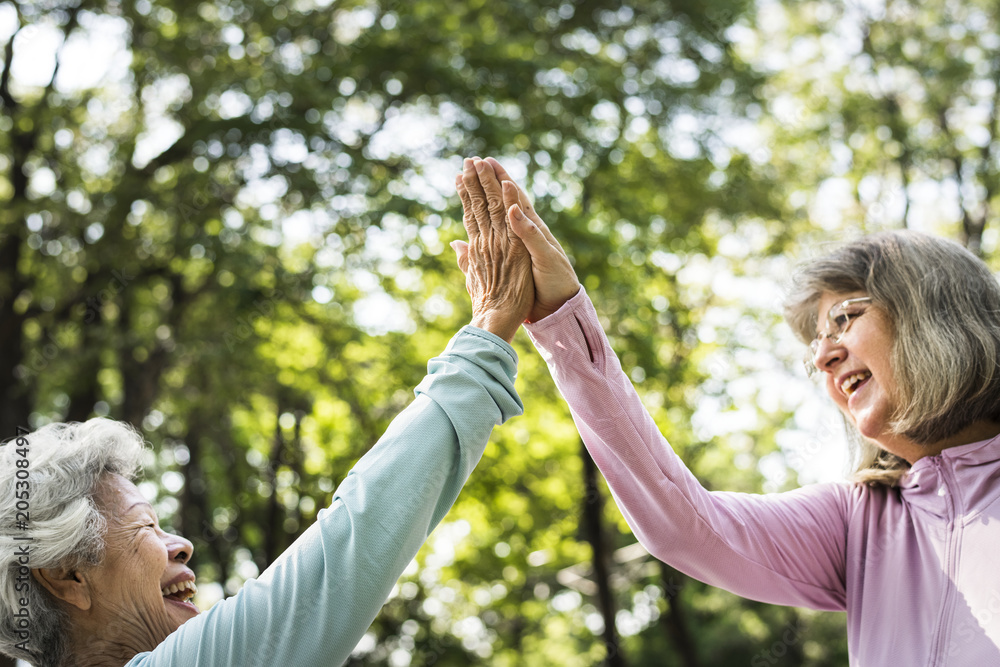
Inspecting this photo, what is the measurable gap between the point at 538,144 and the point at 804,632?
1112 centimetres

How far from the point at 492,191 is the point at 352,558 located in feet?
2.92

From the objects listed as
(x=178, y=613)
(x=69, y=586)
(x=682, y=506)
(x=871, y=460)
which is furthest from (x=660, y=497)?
(x=69, y=586)

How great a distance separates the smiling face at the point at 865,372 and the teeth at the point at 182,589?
5.30ft

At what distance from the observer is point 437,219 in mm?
6789

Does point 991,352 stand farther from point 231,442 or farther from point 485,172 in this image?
point 231,442

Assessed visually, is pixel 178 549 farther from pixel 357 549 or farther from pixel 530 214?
pixel 530 214

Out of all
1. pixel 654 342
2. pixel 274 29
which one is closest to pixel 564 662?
pixel 654 342

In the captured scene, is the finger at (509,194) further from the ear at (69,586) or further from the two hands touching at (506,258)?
the ear at (69,586)

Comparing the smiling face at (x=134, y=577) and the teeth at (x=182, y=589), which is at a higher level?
the smiling face at (x=134, y=577)

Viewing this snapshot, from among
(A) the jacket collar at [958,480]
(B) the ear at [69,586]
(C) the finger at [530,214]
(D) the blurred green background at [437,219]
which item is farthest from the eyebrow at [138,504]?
(D) the blurred green background at [437,219]

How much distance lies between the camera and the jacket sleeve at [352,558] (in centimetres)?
134

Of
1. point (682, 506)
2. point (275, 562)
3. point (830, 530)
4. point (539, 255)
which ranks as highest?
point (539, 255)

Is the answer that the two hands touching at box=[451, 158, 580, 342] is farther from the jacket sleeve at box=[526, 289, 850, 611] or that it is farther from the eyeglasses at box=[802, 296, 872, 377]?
the eyeglasses at box=[802, 296, 872, 377]

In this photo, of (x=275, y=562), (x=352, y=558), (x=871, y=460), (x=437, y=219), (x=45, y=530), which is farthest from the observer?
(x=437, y=219)
